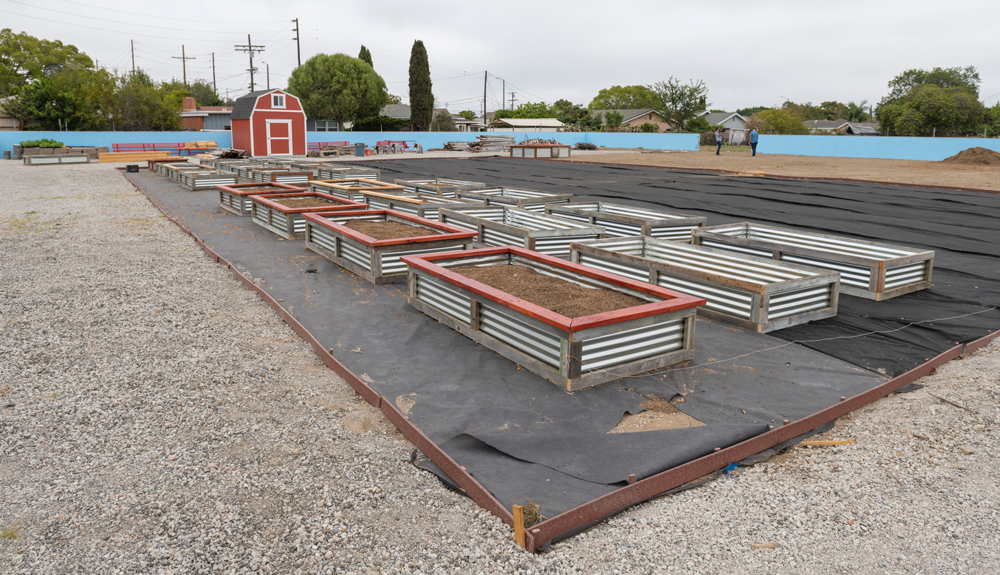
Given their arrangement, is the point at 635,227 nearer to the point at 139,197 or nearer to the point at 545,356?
the point at 545,356

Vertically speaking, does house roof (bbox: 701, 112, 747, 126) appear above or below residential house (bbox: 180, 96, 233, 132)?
above

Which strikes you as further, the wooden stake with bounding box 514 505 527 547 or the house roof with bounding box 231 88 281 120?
the house roof with bounding box 231 88 281 120

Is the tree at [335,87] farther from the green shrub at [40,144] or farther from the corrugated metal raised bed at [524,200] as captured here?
the corrugated metal raised bed at [524,200]

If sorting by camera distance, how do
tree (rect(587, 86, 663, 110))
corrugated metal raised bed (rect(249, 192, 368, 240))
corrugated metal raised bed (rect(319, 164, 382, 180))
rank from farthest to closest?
tree (rect(587, 86, 663, 110)) → corrugated metal raised bed (rect(319, 164, 382, 180)) → corrugated metal raised bed (rect(249, 192, 368, 240))

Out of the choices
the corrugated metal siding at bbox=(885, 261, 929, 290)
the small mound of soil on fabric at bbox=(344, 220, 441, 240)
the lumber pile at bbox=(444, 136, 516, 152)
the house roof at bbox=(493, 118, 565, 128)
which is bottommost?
the corrugated metal siding at bbox=(885, 261, 929, 290)

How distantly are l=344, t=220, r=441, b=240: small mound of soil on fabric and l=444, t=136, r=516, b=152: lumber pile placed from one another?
126 feet

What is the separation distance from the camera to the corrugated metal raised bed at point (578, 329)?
4664 millimetres

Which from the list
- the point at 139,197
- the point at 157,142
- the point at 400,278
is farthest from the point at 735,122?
the point at 400,278

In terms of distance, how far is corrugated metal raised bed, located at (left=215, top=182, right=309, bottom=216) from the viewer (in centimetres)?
1386

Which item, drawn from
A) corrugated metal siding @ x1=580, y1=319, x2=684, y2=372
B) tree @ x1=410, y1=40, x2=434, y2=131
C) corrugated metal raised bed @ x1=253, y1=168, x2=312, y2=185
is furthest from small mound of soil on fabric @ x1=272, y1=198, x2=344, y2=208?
tree @ x1=410, y1=40, x2=434, y2=131

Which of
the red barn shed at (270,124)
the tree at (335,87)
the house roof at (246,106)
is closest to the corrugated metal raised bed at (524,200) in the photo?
the red barn shed at (270,124)

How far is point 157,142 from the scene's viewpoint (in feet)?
144

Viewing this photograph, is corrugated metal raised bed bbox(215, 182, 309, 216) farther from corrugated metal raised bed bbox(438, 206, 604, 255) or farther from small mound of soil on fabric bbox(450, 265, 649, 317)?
small mound of soil on fabric bbox(450, 265, 649, 317)

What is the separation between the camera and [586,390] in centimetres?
470
